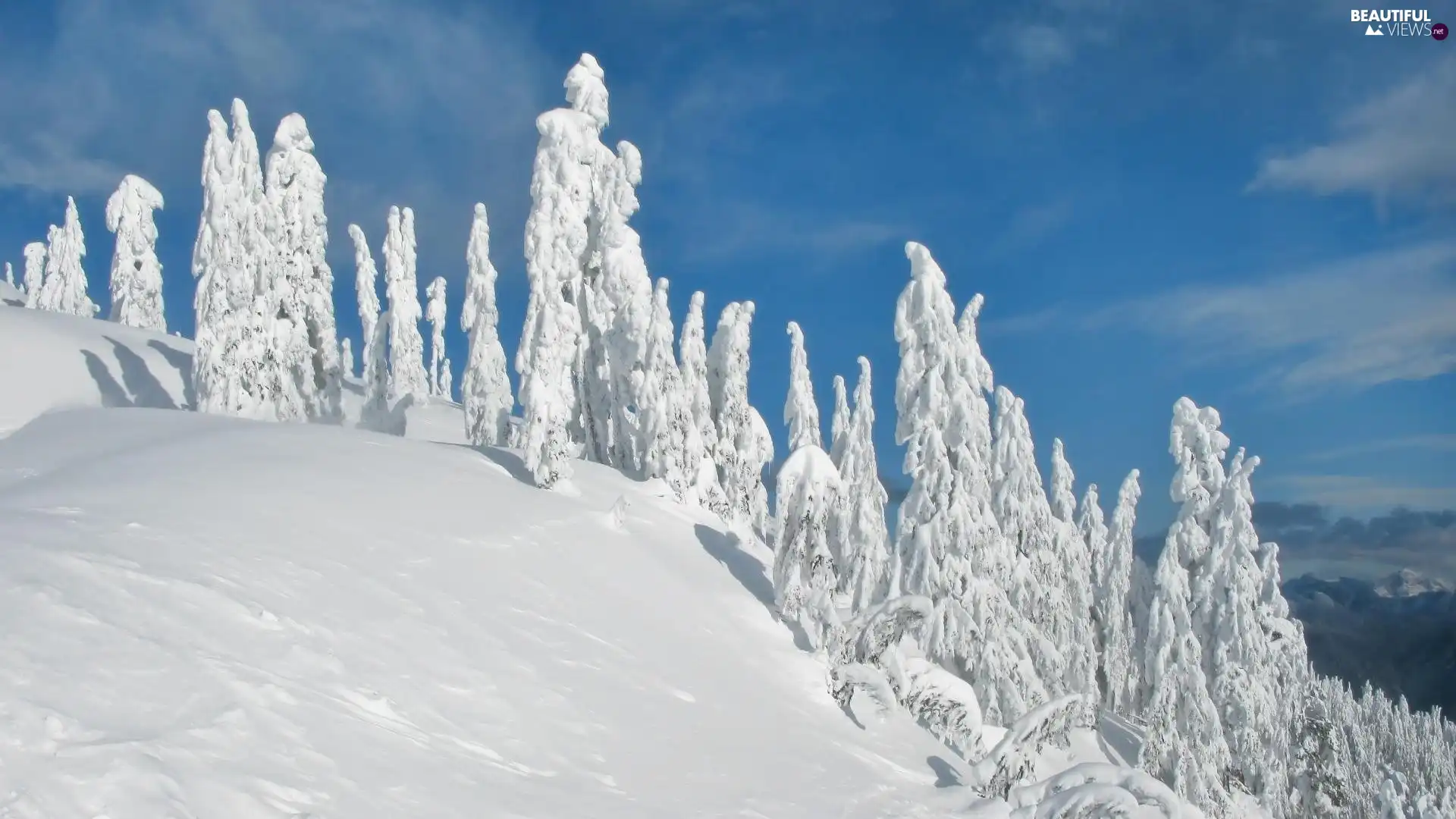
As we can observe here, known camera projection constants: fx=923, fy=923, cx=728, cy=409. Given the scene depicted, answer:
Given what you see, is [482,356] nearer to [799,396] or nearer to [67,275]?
[799,396]

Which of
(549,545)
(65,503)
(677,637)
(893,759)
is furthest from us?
(549,545)

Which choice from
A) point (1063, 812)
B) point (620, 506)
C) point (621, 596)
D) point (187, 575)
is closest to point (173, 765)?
point (187, 575)

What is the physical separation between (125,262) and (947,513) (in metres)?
47.4

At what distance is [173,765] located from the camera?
6.39 m

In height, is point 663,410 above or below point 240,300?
below

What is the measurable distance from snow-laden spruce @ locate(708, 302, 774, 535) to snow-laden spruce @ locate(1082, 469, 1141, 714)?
15.5 metres

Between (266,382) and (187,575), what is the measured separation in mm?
21772

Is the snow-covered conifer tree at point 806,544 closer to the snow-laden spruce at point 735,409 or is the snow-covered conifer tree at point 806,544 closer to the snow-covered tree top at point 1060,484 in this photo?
the snow-laden spruce at point 735,409

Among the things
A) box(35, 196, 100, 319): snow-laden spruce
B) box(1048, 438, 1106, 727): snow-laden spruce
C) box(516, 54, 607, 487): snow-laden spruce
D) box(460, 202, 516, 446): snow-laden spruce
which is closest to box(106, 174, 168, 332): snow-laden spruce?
box(35, 196, 100, 319): snow-laden spruce

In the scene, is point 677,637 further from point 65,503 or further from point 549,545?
point 65,503

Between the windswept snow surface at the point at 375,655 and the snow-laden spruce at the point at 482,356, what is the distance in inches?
731

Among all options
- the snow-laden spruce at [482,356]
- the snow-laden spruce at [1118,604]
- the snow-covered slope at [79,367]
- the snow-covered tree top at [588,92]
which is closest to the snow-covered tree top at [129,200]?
the snow-covered slope at [79,367]

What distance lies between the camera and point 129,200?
47625mm

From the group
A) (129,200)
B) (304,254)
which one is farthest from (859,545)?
(129,200)
